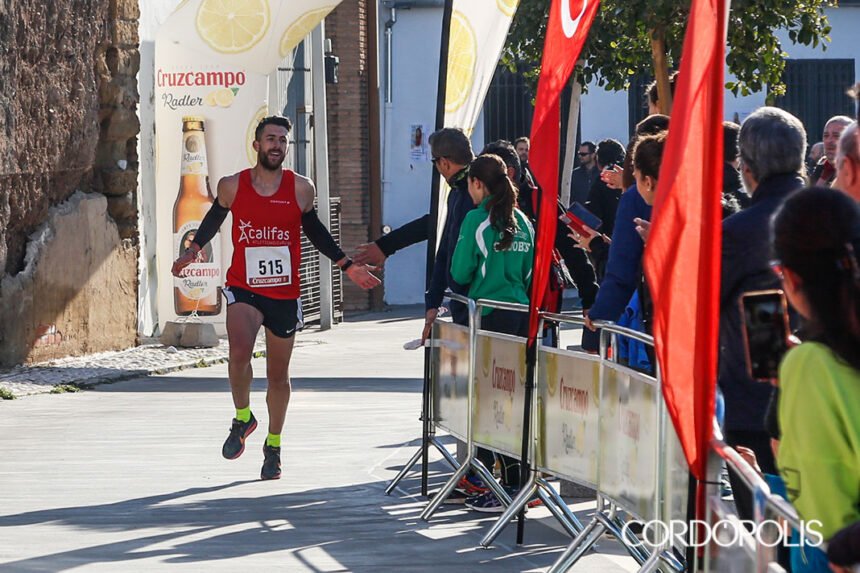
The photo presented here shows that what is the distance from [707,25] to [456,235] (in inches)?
191

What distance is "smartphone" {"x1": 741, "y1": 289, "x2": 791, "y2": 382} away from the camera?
4.54 metres

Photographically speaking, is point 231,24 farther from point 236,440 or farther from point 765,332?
point 765,332

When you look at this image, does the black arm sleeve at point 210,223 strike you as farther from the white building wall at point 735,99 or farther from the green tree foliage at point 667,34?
the white building wall at point 735,99

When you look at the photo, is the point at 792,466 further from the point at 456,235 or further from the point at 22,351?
the point at 22,351

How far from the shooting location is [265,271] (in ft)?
31.8

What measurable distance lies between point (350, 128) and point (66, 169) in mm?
8374

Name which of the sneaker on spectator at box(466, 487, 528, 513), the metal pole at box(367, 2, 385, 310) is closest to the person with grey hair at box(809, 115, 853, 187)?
the sneaker on spectator at box(466, 487, 528, 513)

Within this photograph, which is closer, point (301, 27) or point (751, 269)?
point (751, 269)

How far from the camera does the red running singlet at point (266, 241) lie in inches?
380

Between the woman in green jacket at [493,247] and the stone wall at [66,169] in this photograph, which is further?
the stone wall at [66,169]

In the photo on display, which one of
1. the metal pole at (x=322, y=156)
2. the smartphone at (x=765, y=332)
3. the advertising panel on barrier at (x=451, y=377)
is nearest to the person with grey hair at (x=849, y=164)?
the smartphone at (x=765, y=332)

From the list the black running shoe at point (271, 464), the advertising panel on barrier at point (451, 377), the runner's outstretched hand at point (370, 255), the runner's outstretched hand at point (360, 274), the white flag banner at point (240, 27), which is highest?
the white flag banner at point (240, 27)

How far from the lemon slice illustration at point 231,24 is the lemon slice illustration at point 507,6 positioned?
8.36m

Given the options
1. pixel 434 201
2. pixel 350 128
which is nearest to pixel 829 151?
pixel 434 201
